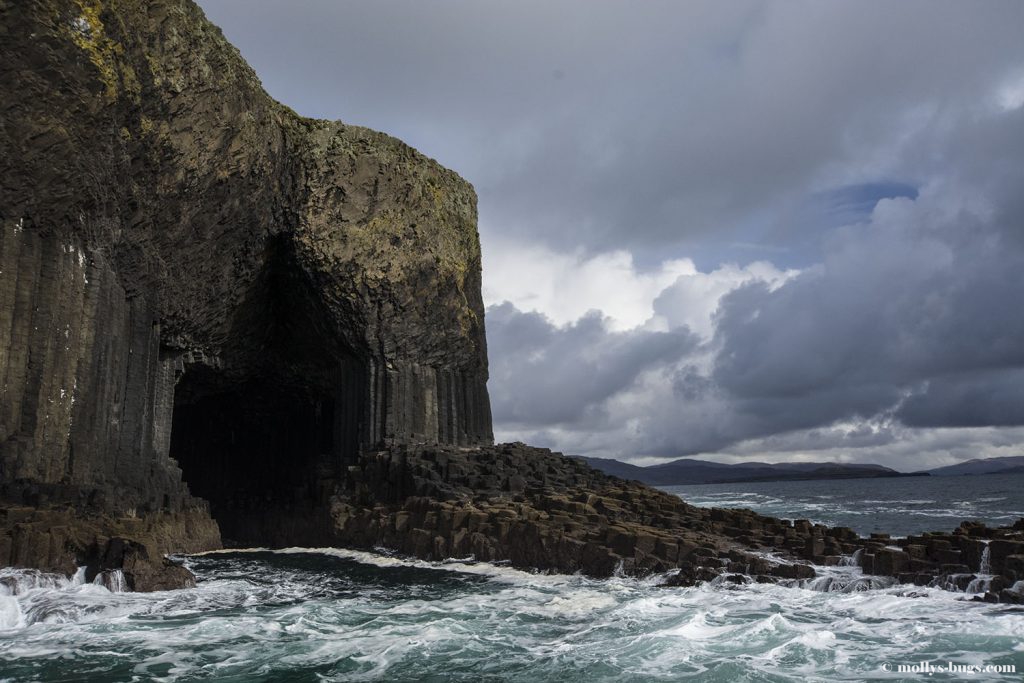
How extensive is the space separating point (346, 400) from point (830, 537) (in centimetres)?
2213

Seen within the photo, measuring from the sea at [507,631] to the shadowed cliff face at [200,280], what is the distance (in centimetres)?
689

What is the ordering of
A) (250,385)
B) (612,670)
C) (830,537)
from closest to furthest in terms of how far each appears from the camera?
(612,670) < (830,537) < (250,385)

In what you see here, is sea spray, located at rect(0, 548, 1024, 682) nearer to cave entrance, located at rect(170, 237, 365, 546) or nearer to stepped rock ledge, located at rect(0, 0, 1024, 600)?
stepped rock ledge, located at rect(0, 0, 1024, 600)

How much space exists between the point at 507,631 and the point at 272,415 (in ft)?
103

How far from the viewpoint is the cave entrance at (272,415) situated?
33312 millimetres

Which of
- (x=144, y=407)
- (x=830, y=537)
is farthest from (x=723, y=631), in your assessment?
(x=144, y=407)

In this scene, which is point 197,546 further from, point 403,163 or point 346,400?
point 403,163

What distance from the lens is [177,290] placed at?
92.3 ft

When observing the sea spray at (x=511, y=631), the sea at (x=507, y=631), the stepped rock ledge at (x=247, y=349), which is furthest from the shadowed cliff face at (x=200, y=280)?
the sea spray at (x=511, y=631)

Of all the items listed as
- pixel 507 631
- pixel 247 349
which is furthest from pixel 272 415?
pixel 507 631

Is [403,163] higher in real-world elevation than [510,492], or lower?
higher

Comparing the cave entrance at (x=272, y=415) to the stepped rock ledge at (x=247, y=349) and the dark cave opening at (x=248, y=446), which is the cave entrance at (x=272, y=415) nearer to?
the dark cave opening at (x=248, y=446)

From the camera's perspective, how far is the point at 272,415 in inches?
1645

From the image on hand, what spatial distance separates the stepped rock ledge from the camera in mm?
18797
